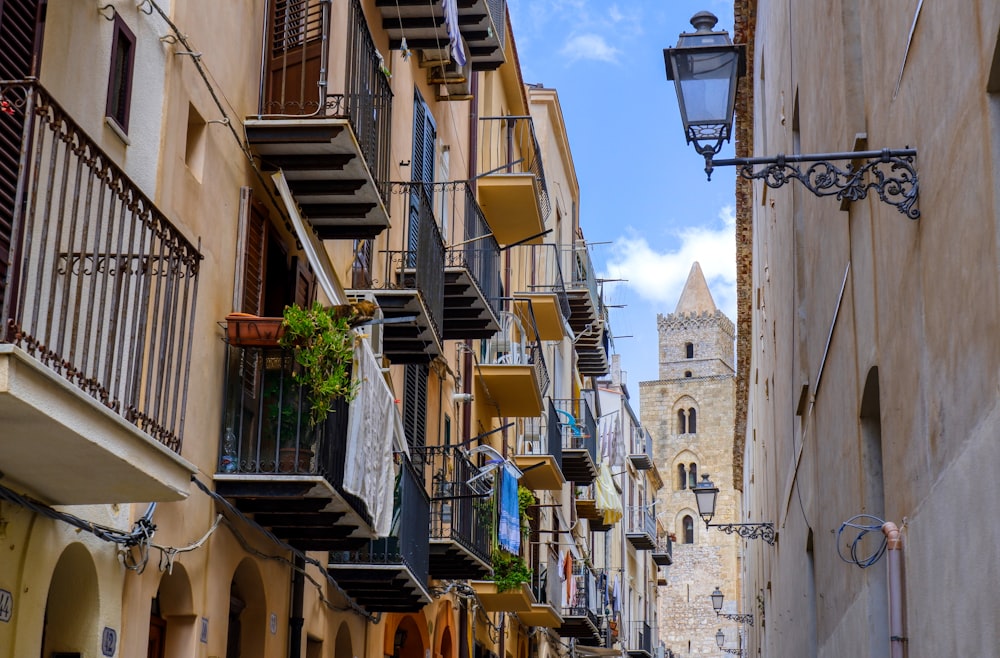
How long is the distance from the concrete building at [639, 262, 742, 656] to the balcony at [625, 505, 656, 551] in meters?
24.9

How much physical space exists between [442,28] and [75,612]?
989 centimetres

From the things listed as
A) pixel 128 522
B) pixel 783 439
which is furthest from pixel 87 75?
pixel 783 439

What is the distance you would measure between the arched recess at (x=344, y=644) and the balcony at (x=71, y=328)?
6.50 meters

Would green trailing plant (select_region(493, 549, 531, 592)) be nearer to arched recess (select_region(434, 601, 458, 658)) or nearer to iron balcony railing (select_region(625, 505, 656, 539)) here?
arched recess (select_region(434, 601, 458, 658))

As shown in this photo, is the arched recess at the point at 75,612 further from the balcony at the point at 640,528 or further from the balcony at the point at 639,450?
the balcony at the point at 639,450

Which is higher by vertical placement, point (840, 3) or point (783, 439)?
point (840, 3)

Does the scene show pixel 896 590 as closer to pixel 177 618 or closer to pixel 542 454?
pixel 177 618

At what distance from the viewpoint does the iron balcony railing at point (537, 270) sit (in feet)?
92.7

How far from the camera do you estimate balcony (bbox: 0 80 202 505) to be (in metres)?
6.55

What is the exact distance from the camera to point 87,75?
9031mm

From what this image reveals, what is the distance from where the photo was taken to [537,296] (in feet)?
89.8

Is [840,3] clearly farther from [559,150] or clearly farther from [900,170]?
[559,150]

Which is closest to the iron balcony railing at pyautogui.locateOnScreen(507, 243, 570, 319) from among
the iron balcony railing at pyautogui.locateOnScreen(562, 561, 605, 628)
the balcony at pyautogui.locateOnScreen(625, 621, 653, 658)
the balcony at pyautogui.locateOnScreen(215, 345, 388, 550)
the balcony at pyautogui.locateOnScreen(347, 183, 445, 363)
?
the iron balcony railing at pyautogui.locateOnScreen(562, 561, 605, 628)

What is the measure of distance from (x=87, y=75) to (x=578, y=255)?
25201mm
